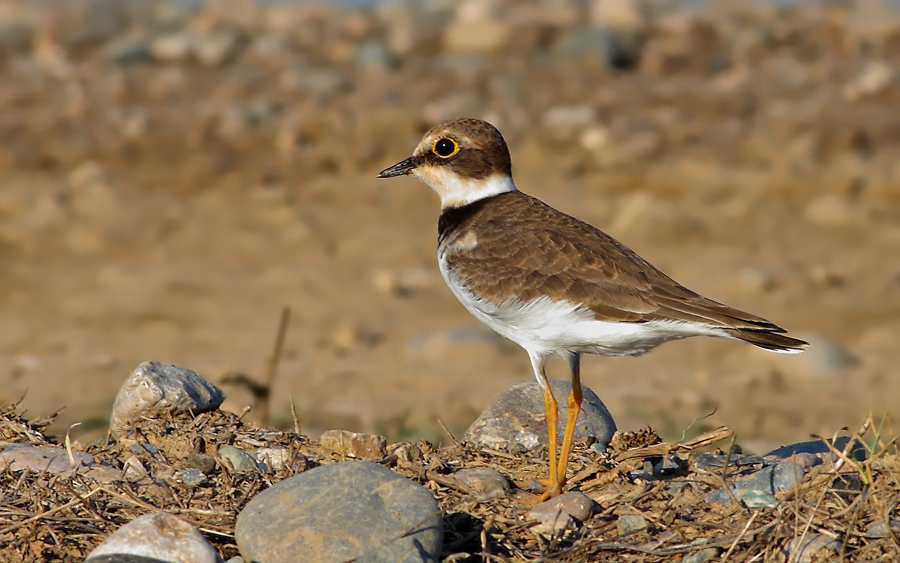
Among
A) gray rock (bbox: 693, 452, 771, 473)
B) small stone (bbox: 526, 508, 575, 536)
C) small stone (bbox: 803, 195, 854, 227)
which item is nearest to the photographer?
small stone (bbox: 526, 508, 575, 536)

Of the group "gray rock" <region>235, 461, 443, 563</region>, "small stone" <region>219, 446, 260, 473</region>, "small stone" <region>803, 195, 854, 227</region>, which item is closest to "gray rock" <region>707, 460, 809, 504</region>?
"gray rock" <region>235, 461, 443, 563</region>

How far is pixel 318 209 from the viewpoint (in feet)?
42.8

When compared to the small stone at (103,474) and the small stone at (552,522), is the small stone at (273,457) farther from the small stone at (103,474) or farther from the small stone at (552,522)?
the small stone at (552,522)

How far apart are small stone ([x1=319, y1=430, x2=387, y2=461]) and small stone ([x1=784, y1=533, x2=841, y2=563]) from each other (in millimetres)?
1873

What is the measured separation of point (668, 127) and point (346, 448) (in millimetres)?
10531

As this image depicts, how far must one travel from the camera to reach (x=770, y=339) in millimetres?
4703

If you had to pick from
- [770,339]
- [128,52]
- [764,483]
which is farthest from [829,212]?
[128,52]

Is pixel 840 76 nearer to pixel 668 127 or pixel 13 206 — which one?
pixel 668 127

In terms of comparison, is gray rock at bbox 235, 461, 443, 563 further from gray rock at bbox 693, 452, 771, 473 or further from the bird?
gray rock at bbox 693, 452, 771, 473

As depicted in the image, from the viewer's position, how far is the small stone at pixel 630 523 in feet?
14.4

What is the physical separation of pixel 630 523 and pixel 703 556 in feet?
1.12

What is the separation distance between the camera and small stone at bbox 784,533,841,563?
4.11 meters

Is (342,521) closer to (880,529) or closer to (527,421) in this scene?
(527,421)

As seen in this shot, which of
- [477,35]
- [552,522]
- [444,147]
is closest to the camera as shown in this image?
[552,522]
